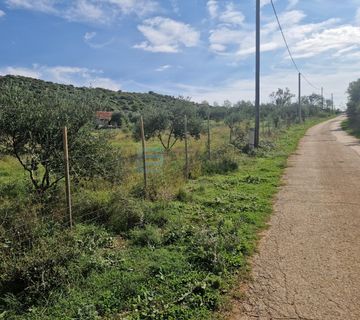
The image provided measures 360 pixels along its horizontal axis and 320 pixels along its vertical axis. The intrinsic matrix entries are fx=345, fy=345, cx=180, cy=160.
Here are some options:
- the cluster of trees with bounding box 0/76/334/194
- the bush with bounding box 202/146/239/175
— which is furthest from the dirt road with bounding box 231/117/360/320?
the cluster of trees with bounding box 0/76/334/194

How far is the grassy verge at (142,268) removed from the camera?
12.4ft

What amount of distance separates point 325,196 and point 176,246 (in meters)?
5.07

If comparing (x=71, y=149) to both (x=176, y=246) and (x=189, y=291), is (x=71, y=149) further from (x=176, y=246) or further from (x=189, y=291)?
(x=189, y=291)

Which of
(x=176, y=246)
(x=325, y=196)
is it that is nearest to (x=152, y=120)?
(x=325, y=196)

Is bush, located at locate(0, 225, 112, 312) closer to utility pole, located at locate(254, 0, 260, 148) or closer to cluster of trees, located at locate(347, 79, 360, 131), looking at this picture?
utility pole, located at locate(254, 0, 260, 148)

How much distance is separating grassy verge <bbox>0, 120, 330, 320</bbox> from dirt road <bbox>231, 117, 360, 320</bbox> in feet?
1.09

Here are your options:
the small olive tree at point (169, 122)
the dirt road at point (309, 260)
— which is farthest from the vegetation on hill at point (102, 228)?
the small olive tree at point (169, 122)

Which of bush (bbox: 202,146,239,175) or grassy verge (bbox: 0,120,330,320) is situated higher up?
bush (bbox: 202,146,239,175)

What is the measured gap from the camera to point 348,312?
3.67m

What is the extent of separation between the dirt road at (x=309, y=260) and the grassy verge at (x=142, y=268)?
1.09 ft

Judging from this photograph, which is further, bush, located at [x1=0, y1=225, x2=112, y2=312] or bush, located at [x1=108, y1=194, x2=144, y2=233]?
bush, located at [x1=108, y1=194, x2=144, y2=233]

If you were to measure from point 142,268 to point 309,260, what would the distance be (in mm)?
2400

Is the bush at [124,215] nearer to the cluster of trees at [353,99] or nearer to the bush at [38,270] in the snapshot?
the bush at [38,270]

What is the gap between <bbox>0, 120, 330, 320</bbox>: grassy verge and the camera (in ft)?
12.4
